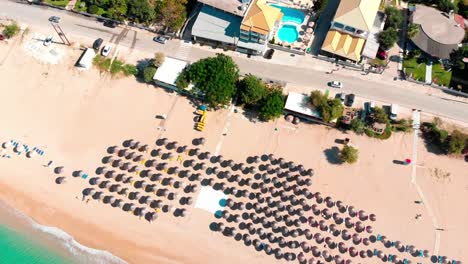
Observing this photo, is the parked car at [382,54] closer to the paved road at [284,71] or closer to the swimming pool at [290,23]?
the paved road at [284,71]

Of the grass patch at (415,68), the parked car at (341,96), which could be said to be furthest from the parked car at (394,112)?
the grass patch at (415,68)

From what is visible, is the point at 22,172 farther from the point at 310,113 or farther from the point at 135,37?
the point at 310,113

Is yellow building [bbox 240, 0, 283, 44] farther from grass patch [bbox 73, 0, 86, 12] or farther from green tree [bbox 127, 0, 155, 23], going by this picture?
grass patch [bbox 73, 0, 86, 12]

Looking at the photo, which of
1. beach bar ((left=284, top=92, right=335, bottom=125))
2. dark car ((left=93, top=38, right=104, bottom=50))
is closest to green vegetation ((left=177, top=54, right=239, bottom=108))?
beach bar ((left=284, top=92, right=335, bottom=125))

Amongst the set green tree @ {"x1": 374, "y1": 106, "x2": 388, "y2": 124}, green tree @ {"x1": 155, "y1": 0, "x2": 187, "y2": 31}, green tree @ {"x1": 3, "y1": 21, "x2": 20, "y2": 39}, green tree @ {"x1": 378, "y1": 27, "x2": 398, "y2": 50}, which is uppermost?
green tree @ {"x1": 378, "y1": 27, "x2": 398, "y2": 50}

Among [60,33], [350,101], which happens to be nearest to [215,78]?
[350,101]

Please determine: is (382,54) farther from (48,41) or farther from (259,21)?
(48,41)

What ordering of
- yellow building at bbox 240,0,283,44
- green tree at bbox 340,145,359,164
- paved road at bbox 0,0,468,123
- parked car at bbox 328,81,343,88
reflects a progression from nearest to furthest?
1. green tree at bbox 340,145,359,164
2. paved road at bbox 0,0,468,123
3. yellow building at bbox 240,0,283,44
4. parked car at bbox 328,81,343,88
